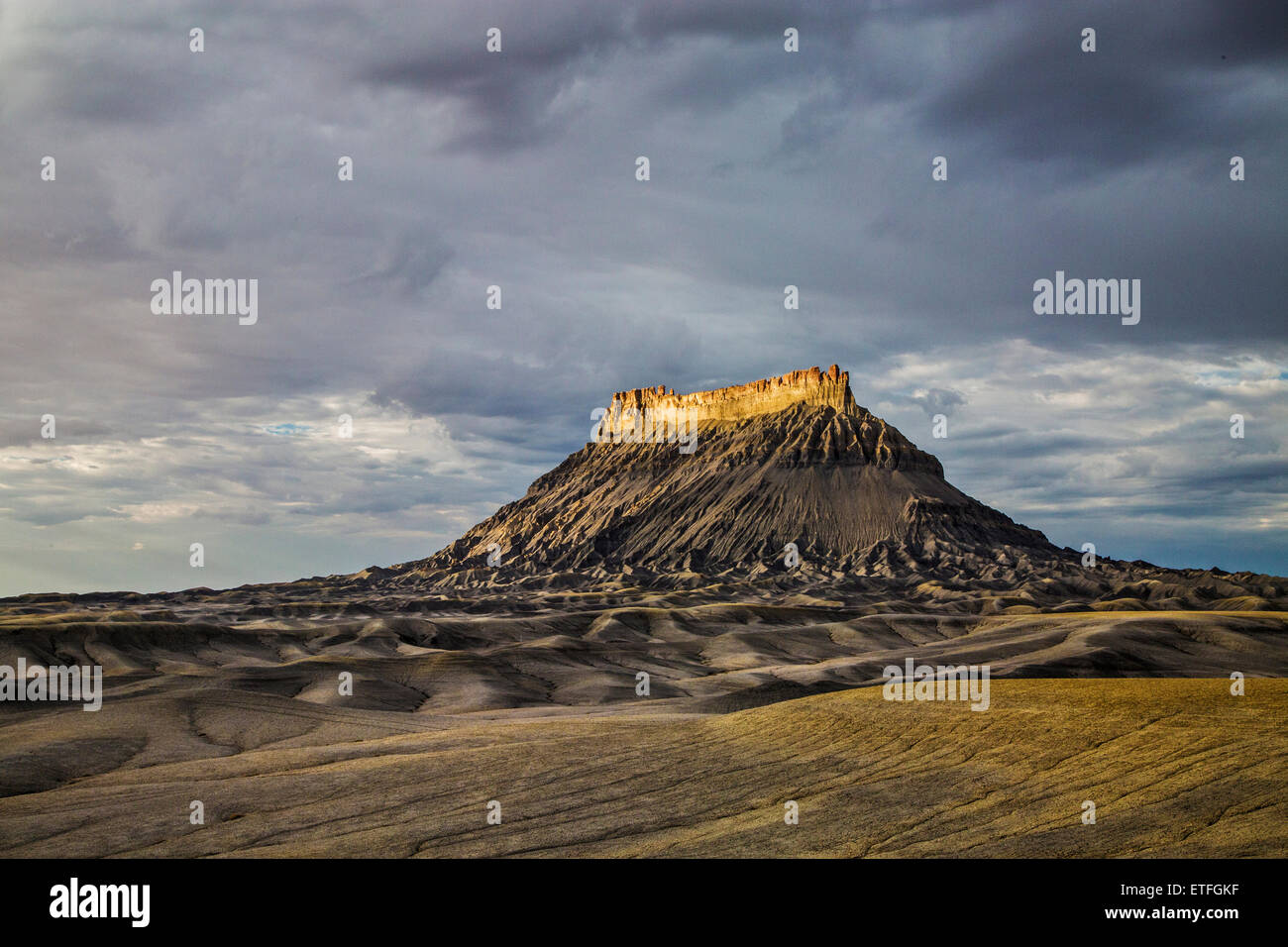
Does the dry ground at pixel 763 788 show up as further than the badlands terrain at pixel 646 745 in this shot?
No

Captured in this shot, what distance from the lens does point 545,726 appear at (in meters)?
32.0

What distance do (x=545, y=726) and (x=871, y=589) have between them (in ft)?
402

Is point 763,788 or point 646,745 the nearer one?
point 763,788

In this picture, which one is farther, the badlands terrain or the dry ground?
the badlands terrain

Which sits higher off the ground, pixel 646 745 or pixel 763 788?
pixel 646 745
